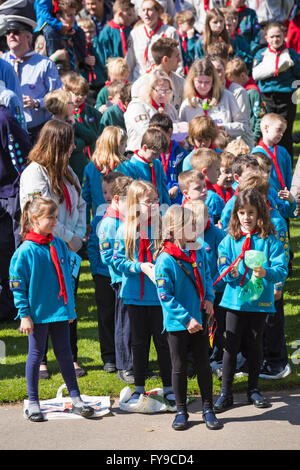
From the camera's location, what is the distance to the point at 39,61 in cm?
926

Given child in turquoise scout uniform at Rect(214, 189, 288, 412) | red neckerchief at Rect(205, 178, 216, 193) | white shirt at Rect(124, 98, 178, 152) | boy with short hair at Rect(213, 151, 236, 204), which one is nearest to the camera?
child in turquoise scout uniform at Rect(214, 189, 288, 412)

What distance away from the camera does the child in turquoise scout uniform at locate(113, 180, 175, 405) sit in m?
6.05

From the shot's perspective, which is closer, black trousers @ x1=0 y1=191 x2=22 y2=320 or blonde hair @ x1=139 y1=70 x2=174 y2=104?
black trousers @ x1=0 y1=191 x2=22 y2=320

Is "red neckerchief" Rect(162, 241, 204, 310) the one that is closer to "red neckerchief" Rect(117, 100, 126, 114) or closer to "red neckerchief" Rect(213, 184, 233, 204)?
"red neckerchief" Rect(213, 184, 233, 204)

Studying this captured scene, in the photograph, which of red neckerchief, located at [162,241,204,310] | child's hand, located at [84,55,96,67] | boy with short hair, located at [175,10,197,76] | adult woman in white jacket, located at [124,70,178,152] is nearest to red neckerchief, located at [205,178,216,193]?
adult woman in white jacket, located at [124,70,178,152]

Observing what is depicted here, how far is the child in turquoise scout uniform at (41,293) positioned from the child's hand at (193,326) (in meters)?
0.91

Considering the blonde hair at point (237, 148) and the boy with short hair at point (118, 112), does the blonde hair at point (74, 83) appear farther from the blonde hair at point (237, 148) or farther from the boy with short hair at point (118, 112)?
the blonde hair at point (237, 148)

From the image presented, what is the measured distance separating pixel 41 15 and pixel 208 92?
3.22 meters

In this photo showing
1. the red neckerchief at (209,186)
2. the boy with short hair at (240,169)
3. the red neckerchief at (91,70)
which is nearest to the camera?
the boy with short hair at (240,169)

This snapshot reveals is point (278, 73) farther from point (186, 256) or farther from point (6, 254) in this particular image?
point (186, 256)

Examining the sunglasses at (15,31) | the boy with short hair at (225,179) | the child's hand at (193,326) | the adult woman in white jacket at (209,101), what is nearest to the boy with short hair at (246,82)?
the adult woman in white jacket at (209,101)

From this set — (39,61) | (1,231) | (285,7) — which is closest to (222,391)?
(1,231)

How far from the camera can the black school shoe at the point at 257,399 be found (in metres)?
5.94
